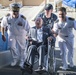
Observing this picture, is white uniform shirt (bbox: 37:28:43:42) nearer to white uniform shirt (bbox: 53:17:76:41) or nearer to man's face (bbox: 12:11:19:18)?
white uniform shirt (bbox: 53:17:76:41)

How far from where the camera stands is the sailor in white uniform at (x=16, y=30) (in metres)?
8.51

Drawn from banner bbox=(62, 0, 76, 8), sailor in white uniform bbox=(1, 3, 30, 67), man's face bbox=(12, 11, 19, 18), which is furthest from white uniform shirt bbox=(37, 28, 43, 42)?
banner bbox=(62, 0, 76, 8)

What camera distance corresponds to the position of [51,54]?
7590mm

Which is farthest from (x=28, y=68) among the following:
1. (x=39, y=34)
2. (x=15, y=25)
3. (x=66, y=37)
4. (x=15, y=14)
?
(x=15, y=14)

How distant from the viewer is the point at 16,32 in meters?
8.68

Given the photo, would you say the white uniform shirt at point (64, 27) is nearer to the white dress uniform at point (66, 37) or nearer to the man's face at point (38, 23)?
the white dress uniform at point (66, 37)

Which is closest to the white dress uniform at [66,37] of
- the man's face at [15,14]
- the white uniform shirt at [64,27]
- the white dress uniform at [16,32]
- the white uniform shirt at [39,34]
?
the white uniform shirt at [64,27]

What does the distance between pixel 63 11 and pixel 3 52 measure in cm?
228

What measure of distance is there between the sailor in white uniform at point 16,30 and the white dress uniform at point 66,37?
88 cm

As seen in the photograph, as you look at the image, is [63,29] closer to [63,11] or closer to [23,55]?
[63,11]

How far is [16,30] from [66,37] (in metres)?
1.39

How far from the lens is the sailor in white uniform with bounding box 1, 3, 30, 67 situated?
8.51m

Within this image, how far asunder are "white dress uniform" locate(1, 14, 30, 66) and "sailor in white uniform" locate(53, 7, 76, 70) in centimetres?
88

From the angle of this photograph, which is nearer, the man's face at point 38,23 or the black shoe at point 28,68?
the black shoe at point 28,68
